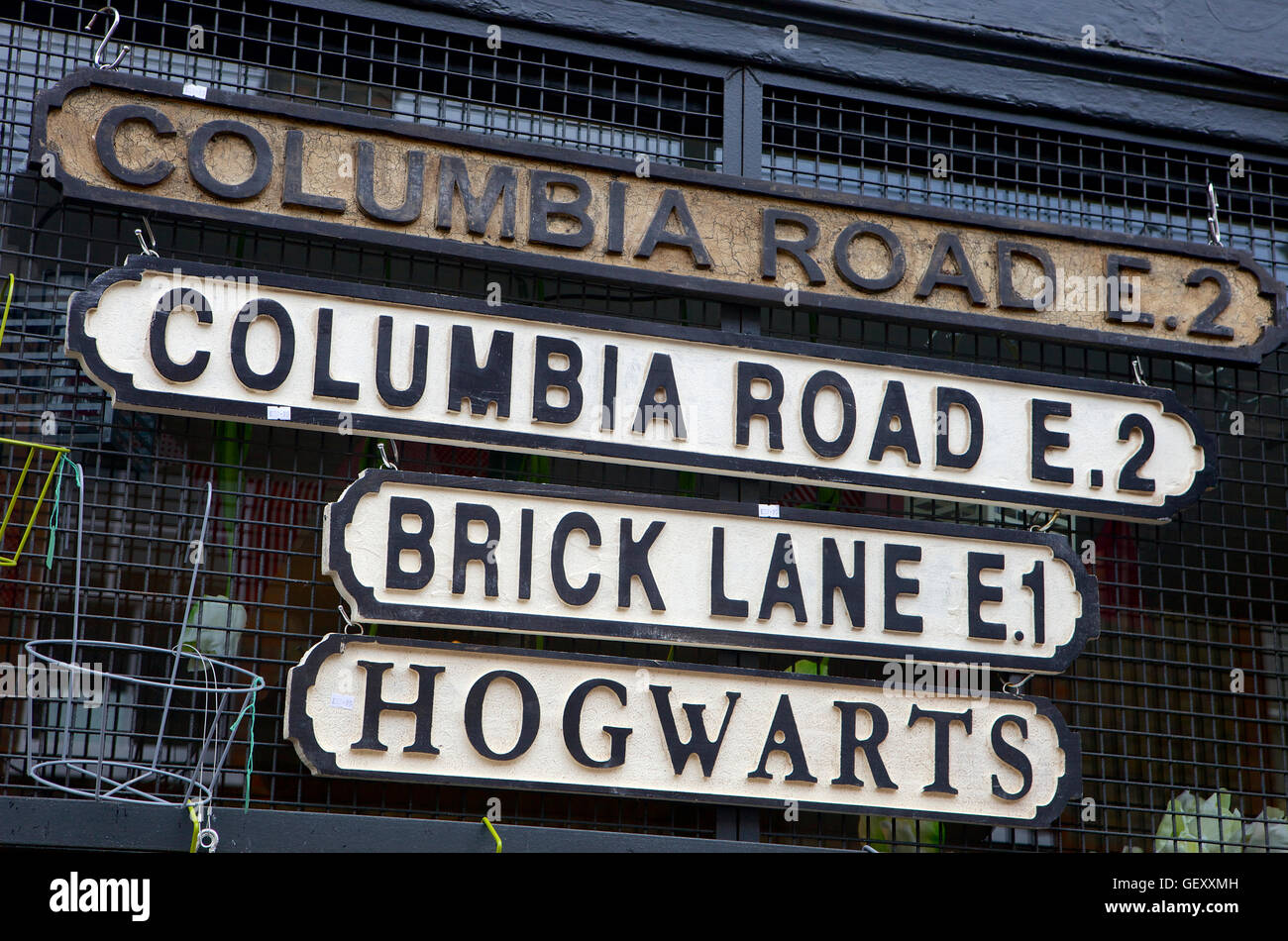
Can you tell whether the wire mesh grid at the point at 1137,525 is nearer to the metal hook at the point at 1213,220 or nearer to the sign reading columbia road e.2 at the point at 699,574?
the metal hook at the point at 1213,220

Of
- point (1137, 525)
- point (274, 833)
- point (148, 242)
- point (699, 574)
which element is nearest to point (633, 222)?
point (699, 574)

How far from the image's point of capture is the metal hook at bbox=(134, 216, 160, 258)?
5.23 meters

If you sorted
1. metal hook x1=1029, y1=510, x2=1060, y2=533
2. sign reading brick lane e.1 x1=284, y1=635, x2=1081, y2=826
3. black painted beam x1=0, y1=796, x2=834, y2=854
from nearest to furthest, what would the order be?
black painted beam x1=0, y1=796, x2=834, y2=854
sign reading brick lane e.1 x1=284, y1=635, x2=1081, y2=826
metal hook x1=1029, y1=510, x2=1060, y2=533

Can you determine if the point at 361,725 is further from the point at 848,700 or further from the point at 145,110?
the point at 145,110

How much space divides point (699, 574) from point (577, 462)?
30.3 inches

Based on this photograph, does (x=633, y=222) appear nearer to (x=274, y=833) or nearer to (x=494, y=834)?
(x=494, y=834)

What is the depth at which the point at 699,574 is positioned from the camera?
213 inches

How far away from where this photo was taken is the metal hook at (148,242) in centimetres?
523

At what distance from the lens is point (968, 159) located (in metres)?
6.46

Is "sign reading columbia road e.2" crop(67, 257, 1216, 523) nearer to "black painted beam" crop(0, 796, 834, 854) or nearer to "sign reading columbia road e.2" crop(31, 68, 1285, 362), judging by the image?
"sign reading columbia road e.2" crop(31, 68, 1285, 362)

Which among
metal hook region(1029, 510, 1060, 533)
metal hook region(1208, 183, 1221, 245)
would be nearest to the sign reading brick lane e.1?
metal hook region(1029, 510, 1060, 533)

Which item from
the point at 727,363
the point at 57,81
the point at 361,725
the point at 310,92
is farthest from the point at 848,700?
the point at 57,81

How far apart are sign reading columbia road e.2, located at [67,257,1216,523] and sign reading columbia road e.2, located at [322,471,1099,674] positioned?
20cm
